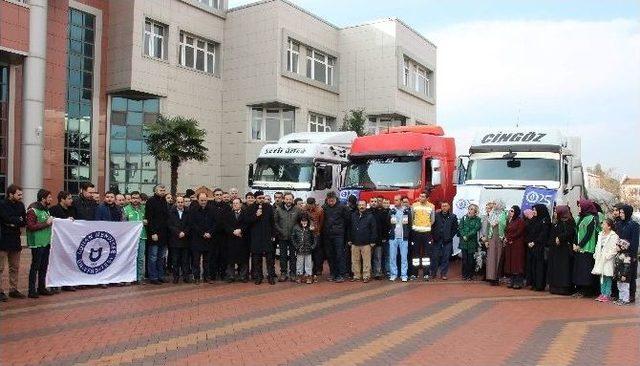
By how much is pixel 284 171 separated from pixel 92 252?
7.88m

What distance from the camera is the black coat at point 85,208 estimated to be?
11607mm

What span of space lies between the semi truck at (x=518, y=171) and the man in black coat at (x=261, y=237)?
4926 millimetres

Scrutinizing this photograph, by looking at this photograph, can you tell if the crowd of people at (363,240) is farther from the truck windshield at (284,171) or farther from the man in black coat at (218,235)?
the truck windshield at (284,171)

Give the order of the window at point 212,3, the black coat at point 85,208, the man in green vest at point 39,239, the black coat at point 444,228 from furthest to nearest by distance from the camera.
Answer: the window at point 212,3 → the black coat at point 444,228 → the black coat at point 85,208 → the man in green vest at point 39,239

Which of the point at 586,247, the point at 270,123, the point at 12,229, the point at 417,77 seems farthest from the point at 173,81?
the point at 586,247

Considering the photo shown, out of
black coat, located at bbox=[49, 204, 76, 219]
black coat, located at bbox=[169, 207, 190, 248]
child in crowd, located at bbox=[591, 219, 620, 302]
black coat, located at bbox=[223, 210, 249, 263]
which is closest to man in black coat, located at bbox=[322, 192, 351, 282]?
black coat, located at bbox=[223, 210, 249, 263]

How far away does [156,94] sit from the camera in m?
28.4

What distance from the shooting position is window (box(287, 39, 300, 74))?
3231 centimetres

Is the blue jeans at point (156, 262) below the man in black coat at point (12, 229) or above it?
below

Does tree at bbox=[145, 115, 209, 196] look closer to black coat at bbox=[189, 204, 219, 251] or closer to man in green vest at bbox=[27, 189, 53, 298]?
black coat at bbox=[189, 204, 219, 251]

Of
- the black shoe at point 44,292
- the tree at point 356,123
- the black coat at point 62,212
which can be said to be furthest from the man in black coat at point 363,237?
the tree at point 356,123

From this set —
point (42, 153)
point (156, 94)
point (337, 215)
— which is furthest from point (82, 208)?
point (156, 94)

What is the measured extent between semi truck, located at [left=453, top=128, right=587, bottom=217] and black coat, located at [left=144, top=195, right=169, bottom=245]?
696 cm

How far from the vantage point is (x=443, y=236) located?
46.1ft
